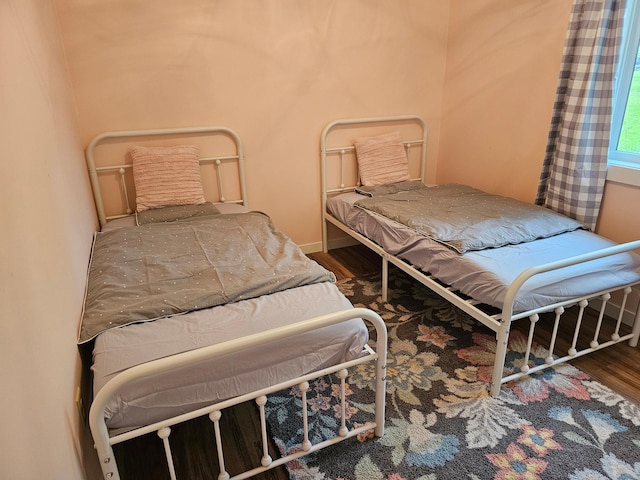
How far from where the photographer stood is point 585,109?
7.87 feet

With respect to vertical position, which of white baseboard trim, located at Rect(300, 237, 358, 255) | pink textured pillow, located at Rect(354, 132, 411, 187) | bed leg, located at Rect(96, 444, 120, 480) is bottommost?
white baseboard trim, located at Rect(300, 237, 358, 255)

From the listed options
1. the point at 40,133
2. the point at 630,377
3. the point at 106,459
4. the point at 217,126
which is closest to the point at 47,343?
the point at 106,459

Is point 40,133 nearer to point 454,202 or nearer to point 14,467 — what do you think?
point 14,467

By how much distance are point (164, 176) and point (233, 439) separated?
1734mm

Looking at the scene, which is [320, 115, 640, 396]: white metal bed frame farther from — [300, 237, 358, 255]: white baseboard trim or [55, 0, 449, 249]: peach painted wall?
[300, 237, 358, 255]: white baseboard trim

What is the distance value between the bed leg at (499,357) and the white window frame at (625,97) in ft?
4.14

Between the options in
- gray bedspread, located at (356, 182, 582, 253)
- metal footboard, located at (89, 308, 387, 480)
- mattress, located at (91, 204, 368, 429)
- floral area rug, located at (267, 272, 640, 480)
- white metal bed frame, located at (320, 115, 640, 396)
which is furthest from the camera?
gray bedspread, located at (356, 182, 582, 253)

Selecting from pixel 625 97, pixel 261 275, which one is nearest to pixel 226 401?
pixel 261 275

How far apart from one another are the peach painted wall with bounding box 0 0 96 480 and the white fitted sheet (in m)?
0.14

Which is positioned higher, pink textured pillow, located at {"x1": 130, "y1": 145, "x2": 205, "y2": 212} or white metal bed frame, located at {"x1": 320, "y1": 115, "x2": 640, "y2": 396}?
pink textured pillow, located at {"x1": 130, "y1": 145, "x2": 205, "y2": 212}

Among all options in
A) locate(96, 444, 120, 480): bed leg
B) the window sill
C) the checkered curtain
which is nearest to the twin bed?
locate(96, 444, 120, 480): bed leg

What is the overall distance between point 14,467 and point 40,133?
1269 millimetres

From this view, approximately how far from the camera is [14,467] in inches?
31.0

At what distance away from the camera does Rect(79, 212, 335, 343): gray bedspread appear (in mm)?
1669
